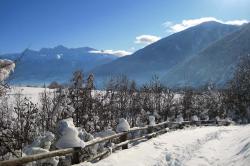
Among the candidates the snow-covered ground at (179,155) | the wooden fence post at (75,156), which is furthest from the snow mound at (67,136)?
the snow-covered ground at (179,155)

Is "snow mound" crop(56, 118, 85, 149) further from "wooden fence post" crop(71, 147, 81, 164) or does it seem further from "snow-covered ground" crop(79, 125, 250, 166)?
"snow-covered ground" crop(79, 125, 250, 166)

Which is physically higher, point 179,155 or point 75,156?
point 75,156

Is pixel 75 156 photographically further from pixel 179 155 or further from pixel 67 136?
pixel 179 155

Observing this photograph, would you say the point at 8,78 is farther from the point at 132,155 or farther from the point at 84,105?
the point at 84,105

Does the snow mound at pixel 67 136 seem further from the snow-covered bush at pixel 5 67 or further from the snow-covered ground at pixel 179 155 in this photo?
the snow-covered bush at pixel 5 67

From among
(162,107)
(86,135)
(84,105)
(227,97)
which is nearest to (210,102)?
(227,97)

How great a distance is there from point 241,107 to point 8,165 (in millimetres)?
65985

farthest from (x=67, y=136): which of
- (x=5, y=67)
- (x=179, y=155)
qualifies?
(x=179, y=155)

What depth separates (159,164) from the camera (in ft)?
43.5

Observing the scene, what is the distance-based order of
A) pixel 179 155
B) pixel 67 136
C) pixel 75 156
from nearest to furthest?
pixel 67 136, pixel 75 156, pixel 179 155

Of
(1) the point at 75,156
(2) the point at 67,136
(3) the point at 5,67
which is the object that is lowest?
(1) the point at 75,156

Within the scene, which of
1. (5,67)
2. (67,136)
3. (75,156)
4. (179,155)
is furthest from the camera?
(179,155)

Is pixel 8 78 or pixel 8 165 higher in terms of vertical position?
pixel 8 78

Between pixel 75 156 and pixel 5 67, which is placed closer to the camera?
pixel 5 67
